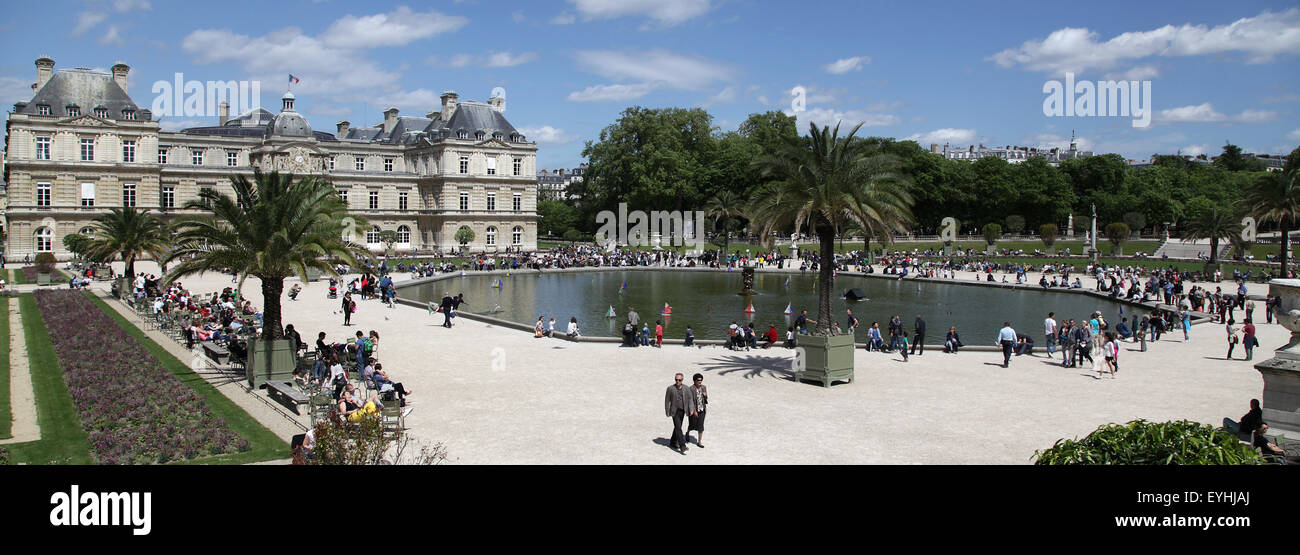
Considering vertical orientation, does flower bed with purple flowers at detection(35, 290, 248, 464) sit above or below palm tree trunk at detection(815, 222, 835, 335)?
below

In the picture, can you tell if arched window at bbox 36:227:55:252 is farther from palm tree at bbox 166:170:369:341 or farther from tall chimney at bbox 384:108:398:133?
palm tree at bbox 166:170:369:341

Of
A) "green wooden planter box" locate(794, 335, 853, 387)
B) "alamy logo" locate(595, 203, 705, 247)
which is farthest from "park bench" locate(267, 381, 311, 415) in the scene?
"alamy logo" locate(595, 203, 705, 247)

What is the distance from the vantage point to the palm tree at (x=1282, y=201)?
132ft

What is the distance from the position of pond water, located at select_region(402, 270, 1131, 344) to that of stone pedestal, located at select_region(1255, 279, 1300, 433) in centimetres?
1601

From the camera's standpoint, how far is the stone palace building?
61.5 metres

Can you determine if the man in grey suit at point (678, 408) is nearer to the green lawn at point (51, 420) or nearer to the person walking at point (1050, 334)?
the green lawn at point (51, 420)

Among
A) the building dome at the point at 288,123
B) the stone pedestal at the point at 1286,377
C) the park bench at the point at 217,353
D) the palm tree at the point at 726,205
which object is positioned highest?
the building dome at the point at 288,123

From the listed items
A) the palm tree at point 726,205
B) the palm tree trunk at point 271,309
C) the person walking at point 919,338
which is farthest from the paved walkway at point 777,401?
the palm tree at point 726,205

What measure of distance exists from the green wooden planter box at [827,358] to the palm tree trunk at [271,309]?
11.2 metres

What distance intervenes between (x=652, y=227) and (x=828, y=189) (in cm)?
6681
